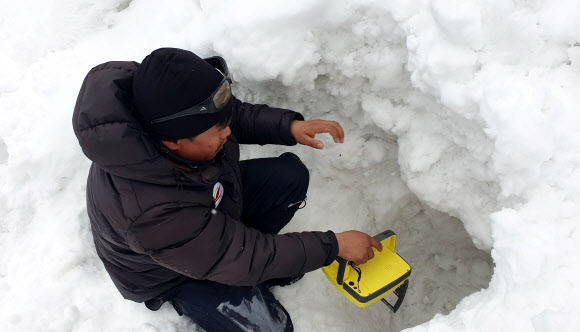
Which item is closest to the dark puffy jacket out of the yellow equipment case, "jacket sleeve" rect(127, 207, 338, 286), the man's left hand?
"jacket sleeve" rect(127, 207, 338, 286)

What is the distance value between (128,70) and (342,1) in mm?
952

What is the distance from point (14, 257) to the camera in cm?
200

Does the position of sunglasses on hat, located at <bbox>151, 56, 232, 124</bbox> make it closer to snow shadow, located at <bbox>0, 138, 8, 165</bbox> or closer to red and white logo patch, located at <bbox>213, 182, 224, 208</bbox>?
red and white logo patch, located at <bbox>213, 182, 224, 208</bbox>

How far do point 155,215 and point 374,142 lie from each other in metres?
1.26

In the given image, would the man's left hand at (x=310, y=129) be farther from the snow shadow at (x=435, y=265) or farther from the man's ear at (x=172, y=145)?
the snow shadow at (x=435, y=265)

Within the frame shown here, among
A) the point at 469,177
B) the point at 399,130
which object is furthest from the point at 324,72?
the point at 469,177

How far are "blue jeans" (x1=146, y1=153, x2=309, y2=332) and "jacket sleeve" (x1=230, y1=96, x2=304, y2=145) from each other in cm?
20

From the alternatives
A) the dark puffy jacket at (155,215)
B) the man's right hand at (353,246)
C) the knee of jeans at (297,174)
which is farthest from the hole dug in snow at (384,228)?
the dark puffy jacket at (155,215)

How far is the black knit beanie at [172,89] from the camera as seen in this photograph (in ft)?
4.18

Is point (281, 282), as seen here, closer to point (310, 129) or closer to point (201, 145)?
point (310, 129)

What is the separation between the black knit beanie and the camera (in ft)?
4.18

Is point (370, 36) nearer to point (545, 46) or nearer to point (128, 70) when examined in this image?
point (545, 46)

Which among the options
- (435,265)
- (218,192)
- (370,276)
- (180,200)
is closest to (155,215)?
(180,200)

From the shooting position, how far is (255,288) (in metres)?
1.90
